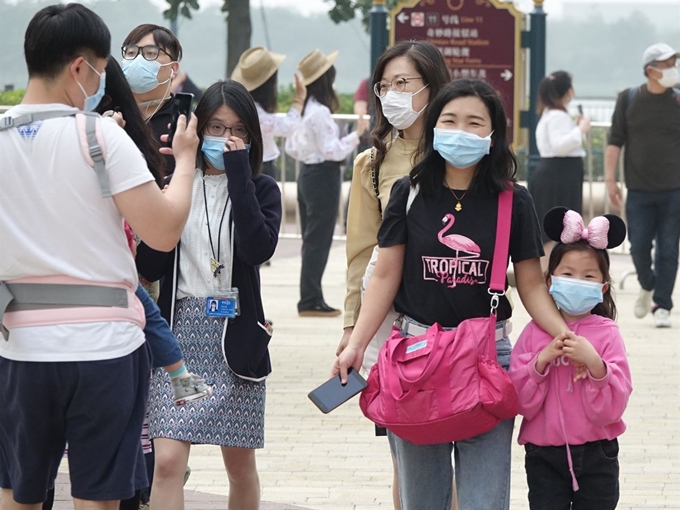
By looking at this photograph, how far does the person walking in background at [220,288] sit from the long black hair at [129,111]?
0.63ft

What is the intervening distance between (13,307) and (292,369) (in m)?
5.14

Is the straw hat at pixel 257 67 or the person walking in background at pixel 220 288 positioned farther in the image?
the straw hat at pixel 257 67

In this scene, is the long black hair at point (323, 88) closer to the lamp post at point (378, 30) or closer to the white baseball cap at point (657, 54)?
the lamp post at point (378, 30)

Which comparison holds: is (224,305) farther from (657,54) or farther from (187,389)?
(657,54)

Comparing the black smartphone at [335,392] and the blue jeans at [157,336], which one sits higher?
the blue jeans at [157,336]

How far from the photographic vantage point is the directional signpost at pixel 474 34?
10898mm

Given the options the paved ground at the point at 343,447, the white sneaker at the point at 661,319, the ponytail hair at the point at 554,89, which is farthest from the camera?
the ponytail hair at the point at 554,89

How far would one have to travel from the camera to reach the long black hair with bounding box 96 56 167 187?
4.05m

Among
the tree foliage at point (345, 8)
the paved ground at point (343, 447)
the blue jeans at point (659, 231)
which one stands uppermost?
the tree foliage at point (345, 8)

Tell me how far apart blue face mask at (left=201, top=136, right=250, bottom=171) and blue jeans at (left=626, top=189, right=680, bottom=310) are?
593cm

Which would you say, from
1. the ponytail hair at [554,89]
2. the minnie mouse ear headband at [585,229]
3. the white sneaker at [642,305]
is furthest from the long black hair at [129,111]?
the ponytail hair at [554,89]

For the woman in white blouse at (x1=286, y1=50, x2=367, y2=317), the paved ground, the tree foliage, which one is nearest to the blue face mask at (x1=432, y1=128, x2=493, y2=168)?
the paved ground

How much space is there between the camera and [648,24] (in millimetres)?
27391

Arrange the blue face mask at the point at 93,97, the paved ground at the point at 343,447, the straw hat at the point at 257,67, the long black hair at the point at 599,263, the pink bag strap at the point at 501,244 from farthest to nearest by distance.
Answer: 1. the straw hat at the point at 257,67
2. the paved ground at the point at 343,447
3. the long black hair at the point at 599,263
4. the pink bag strap at the point at 501,244
5. the blue face mask at the point at 93,97
